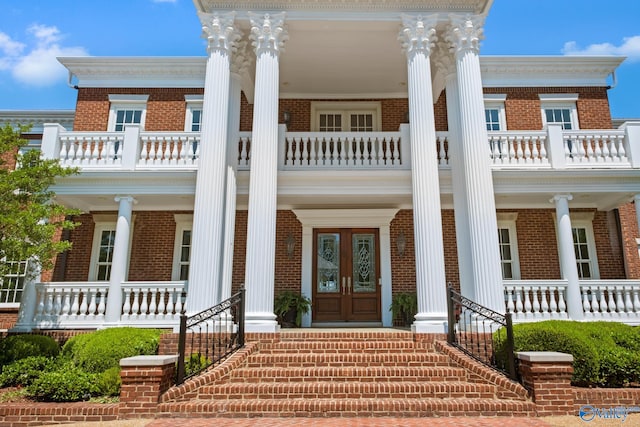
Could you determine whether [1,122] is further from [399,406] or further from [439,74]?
[399,406]

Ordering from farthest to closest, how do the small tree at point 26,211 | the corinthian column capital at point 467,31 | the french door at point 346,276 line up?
the french door at point 346,276 → the corinthian column capital at point 467,31 → the small tree at point 26,211

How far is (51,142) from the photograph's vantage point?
11039 mm

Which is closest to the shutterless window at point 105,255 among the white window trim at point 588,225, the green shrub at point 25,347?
the green shrub at point 25,347

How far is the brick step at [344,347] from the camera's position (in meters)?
8.16

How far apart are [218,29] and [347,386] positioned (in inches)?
342

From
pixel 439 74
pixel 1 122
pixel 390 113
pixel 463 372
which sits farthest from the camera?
pixel 1 122

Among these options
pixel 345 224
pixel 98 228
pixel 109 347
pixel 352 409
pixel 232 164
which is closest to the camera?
pixel 352 409

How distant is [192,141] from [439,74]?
7202mm

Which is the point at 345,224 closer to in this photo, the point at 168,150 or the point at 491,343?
the point at 168,150

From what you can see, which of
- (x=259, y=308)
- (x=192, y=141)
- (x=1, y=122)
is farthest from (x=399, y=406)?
(x=1, y=122)

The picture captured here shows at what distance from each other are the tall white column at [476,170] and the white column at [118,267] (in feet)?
27.5

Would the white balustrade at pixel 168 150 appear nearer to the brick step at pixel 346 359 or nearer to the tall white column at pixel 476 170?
the brick step at pixel 346 359

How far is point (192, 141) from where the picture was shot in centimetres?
1135

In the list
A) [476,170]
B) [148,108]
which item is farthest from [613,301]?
[148,108]
